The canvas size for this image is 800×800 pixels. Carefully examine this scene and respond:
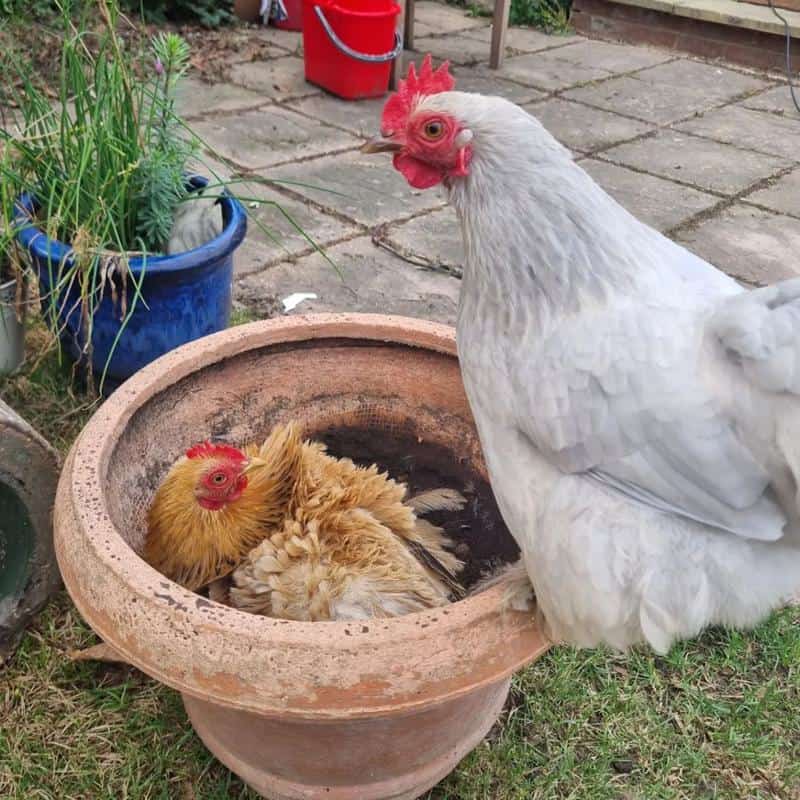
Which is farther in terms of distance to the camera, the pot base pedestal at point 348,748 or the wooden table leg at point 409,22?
the wooden table leg at point 409,22

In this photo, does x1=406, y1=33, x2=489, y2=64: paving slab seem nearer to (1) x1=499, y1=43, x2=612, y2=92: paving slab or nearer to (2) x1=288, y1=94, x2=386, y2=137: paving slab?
(1) x1=499, y1=43, x2=612, y2=92: paving slab

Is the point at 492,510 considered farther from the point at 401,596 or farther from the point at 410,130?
the point at 410,130

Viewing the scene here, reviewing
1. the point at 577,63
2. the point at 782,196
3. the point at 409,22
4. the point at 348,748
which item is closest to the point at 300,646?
the point at 348,748

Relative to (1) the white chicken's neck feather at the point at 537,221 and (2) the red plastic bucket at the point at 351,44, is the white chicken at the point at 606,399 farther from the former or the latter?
(2) the red plastic bucket at the point at 351,44

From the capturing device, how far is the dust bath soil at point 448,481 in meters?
1.76

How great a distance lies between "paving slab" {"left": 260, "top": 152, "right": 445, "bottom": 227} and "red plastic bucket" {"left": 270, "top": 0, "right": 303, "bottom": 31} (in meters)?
2.50

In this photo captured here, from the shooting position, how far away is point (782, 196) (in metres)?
3.98

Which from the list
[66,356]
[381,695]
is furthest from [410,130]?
[66,356]

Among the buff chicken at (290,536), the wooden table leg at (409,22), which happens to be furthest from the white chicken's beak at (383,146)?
the wooden table leg at (409,22)

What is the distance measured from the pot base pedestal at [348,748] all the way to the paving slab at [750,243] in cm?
233

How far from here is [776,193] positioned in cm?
402

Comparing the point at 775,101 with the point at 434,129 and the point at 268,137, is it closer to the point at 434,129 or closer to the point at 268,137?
the point at 268,137

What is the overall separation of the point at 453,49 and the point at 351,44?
1557 mm

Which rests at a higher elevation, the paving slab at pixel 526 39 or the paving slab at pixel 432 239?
the paving slab at pixel 526 39
